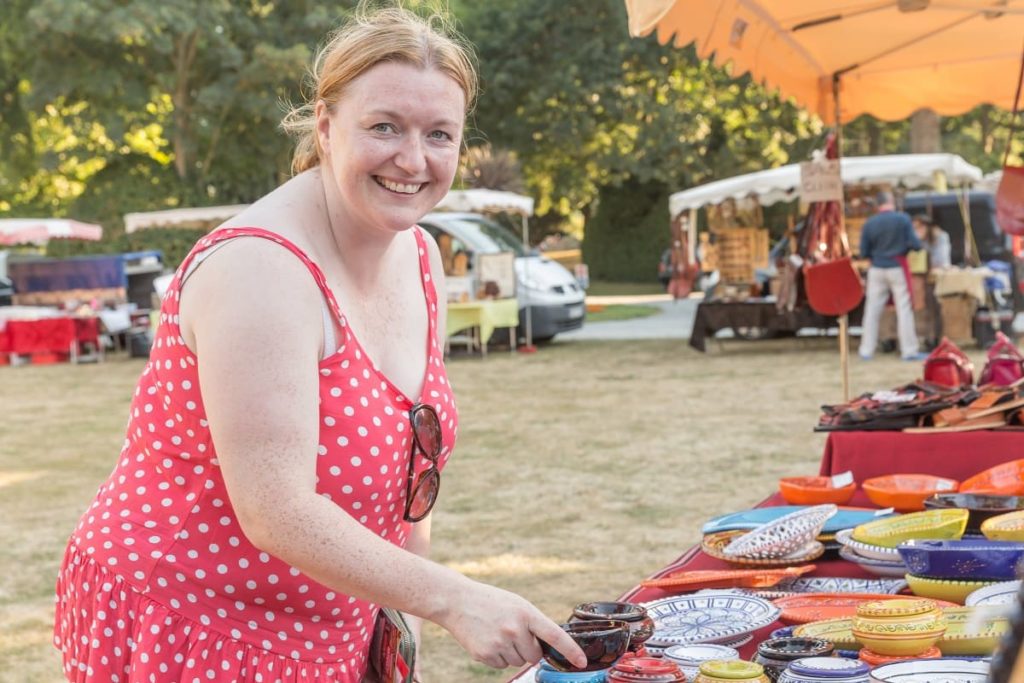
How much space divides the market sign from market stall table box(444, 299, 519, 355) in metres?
8.14

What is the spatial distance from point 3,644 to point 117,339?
14.2m

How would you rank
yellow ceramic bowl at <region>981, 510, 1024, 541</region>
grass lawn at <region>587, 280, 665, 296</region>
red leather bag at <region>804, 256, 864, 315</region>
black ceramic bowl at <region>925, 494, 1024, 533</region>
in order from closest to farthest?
1. yellow ceramic bowl at <region>981, 510, 1024, 541</region>
2. black ceramic bowl at <region>925, 494, 1024, 533</region>
3. red leather bag at <region>804, 256, 864, 315</region>
4. grass lawn at <region>587, 280, 665, 296</region>

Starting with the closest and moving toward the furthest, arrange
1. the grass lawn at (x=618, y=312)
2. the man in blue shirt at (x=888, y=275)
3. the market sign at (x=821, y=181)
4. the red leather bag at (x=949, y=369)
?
the red leather bag at (x=949, y=369), the market sign at (x=821, y=181), the man in blue shirt at (x=888, y=275), the grass lawn at (x=618, y=312)

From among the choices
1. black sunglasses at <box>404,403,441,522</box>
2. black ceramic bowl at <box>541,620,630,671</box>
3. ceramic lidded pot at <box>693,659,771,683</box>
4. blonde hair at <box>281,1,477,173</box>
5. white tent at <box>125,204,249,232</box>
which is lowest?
ceramic lidded pot at <box>693,659,771,683</box>

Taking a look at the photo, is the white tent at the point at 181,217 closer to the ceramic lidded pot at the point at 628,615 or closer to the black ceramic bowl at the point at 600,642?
the ceramic lidded pot at the point at 628,615

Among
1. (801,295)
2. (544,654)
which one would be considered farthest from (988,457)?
(801,295)

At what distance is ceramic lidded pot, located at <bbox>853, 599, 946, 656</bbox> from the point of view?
5.48 ft

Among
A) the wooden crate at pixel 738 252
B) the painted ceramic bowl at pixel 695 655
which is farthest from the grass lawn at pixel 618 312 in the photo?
the painted ceramic bowl at pixel 695 655

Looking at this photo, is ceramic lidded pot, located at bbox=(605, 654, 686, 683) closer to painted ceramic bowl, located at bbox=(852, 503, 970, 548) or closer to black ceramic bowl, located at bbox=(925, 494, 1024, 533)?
painted ceramic bowl, located at bbox=(852, 503, 970, 548)

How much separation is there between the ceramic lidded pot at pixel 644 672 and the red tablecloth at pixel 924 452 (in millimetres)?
2120

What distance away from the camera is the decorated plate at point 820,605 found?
1.98 metres

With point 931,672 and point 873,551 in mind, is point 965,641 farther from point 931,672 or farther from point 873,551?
point 873,551

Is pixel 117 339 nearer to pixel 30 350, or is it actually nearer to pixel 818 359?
pixel 30 350

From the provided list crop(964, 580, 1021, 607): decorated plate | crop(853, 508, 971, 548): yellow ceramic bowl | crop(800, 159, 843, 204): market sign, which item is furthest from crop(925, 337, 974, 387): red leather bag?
crop(964, 580, 1021, 607): decorated plate
